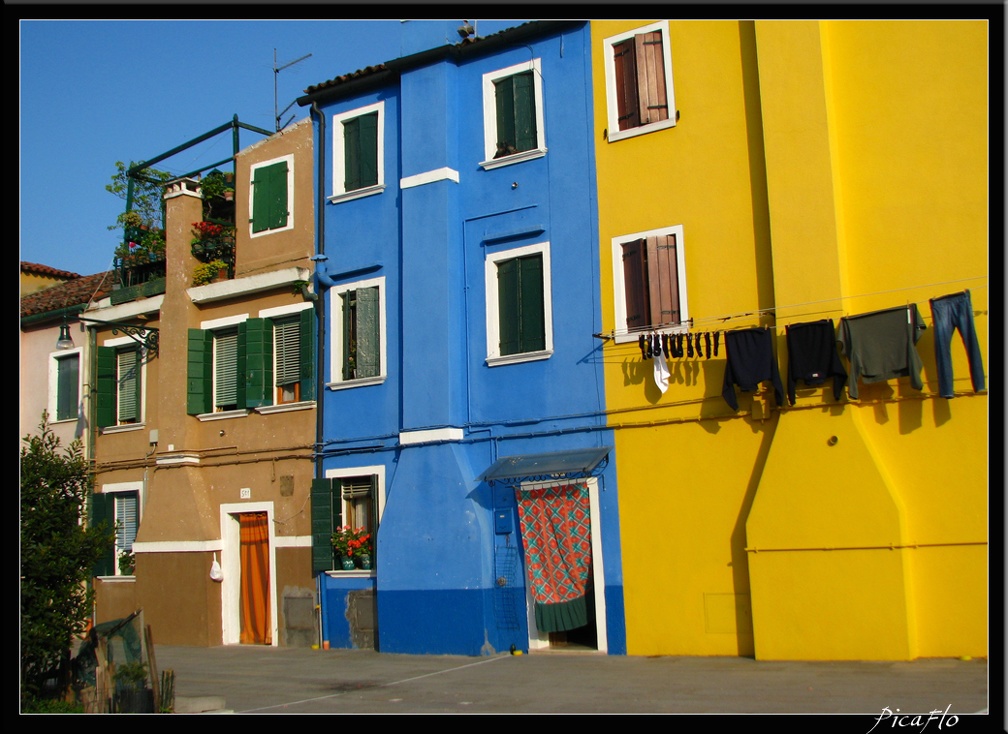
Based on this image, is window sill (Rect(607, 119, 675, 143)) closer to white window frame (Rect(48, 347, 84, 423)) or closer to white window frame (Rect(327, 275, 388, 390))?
white window frame (Rect(327, 275, 388, 390))

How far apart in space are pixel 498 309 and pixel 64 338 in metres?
8.83

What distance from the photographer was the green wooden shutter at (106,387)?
2048 cm

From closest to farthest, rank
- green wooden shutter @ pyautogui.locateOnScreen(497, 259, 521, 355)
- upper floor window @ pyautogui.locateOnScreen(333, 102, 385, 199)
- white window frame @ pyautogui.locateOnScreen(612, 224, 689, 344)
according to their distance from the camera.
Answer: white window frame @ pyautogui.locateOnScreen(612, 224, 689, 344)
green wooden shutter @ pyautogui.locateOnScreen(497, 259, 521, 355)
upper floor window @ pyautogui.locateOnScreen(333, 102, 385, 199)

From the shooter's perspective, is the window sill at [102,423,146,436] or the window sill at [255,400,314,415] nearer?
the window sill at [255,400,314,415]

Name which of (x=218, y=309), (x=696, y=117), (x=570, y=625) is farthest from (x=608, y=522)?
(x=218, y=309)

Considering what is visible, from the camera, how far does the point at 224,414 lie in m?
18.9

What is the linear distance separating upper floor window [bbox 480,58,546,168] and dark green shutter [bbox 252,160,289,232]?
14.3 feet

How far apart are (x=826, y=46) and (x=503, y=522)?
7955mm

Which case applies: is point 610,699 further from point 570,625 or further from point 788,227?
point 788,227

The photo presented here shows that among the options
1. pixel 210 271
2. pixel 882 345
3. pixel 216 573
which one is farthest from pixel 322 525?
pixel 882 345

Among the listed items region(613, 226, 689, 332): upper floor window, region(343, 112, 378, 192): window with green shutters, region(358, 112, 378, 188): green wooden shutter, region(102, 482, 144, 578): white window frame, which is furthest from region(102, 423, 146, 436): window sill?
region(613, 226, 689, 332): upper floor window

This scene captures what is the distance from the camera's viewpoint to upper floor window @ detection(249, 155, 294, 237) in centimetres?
1875

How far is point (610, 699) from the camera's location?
11086 mm

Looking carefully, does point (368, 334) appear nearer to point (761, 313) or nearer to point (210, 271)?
point (210, 271)
